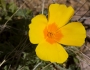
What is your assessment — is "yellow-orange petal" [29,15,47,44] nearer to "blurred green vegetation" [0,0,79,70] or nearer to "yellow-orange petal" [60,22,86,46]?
"yellow-orange petal" [60,22,86,46]

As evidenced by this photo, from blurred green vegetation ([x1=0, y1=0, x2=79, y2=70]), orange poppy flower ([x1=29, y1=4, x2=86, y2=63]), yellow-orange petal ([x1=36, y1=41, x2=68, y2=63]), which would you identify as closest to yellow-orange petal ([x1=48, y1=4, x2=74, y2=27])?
orange poppy flower ([x1=29, y1=4, x2=86, y2=63])

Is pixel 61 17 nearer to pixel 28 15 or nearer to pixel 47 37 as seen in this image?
pixel 47 37

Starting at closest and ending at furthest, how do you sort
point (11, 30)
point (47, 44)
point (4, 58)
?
point (47, 44) → point (4, 58) → point (11, 30)

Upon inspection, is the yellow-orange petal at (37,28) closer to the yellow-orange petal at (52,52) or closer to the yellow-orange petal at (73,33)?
the yellow-orange petal at (52,52)

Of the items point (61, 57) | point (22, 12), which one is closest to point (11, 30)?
point (22, 12)

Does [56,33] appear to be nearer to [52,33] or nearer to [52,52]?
[52,33]

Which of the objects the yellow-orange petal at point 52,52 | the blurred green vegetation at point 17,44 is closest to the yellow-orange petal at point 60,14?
the yellow-orange petal at point 52,52
